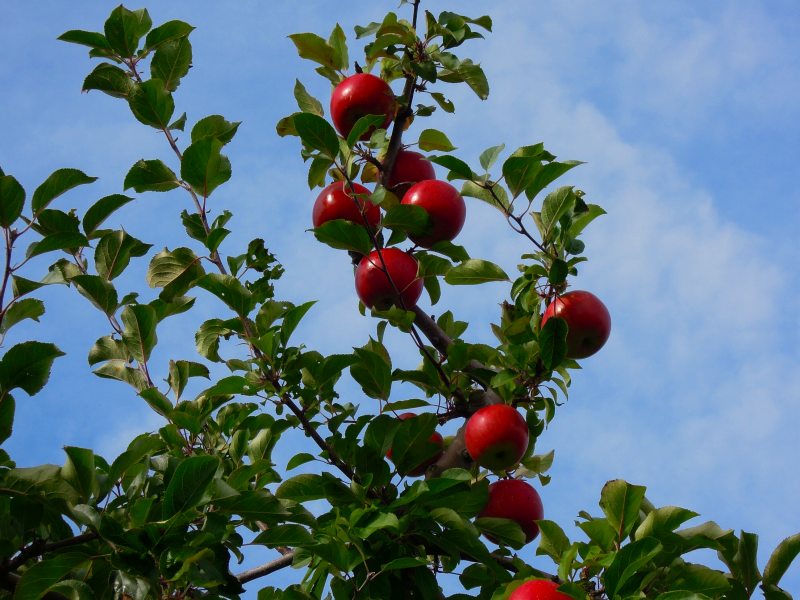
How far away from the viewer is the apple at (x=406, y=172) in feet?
10.0

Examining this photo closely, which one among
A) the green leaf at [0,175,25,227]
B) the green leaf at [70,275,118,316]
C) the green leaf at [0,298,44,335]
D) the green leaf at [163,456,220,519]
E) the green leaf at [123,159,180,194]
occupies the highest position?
the green leaf at [123,159,180,194]

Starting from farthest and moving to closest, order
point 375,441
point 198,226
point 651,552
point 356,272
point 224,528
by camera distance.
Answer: point 356,272 < point 198,226 < point 375,441 < point 224,528 < point 651,552

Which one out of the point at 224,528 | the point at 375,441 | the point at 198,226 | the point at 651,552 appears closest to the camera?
the point at 651,552

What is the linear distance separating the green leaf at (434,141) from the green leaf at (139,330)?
1199 millimetres

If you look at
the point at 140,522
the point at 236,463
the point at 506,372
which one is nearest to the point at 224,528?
the point at 140,522

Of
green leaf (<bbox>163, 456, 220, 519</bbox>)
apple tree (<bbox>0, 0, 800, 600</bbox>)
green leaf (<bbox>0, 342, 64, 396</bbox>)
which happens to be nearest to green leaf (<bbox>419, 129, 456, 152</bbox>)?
apple tree (<bbox>0, 0, 800, 600</bbox>)

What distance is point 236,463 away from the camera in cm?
253

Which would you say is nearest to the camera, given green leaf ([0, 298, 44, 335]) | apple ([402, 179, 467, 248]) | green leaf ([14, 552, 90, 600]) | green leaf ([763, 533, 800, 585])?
green leaf ([14, 552, 90, 600])

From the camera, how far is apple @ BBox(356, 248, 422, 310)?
279cm

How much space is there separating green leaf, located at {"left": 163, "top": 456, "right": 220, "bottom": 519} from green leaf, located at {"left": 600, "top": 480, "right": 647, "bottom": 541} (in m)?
1.00

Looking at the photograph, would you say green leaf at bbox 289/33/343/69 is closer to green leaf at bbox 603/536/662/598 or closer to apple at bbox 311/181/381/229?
apple at bbox 311/181/381/229

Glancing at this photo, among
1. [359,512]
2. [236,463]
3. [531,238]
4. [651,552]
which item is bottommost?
[651,552]

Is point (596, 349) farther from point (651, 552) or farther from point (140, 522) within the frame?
point (140, 522)

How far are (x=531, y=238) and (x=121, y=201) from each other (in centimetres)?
129
